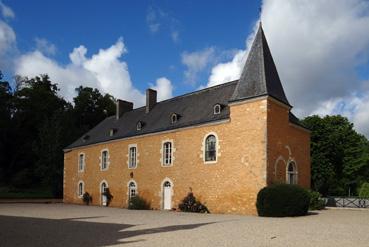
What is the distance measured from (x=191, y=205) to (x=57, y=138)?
807 inches

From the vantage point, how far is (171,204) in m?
21.2

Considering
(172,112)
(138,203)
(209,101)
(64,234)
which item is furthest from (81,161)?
(64,234)

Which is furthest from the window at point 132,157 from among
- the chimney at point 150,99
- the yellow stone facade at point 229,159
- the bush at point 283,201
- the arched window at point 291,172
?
the bush at point 283,201

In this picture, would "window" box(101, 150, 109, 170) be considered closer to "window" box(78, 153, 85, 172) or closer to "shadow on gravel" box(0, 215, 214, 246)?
"window" box(78, 153, 85, 172)

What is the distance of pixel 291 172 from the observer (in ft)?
64.2

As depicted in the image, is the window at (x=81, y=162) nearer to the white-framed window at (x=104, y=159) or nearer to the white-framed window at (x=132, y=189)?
the white-framed window at (x=104, y=159)

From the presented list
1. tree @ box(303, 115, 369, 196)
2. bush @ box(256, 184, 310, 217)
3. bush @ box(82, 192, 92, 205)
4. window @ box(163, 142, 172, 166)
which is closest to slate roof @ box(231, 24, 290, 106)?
bush @ box(256, 184, 310, 217)

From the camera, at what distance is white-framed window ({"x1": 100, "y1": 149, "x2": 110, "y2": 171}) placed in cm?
2675

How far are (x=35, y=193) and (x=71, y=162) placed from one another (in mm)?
8972

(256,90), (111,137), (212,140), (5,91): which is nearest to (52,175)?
(111,137)

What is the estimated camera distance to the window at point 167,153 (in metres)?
21.9

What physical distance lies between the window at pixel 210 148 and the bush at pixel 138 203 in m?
5.11

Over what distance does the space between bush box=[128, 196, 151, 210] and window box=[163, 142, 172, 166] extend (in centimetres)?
255

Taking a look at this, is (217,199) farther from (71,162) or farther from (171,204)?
(71,162)
